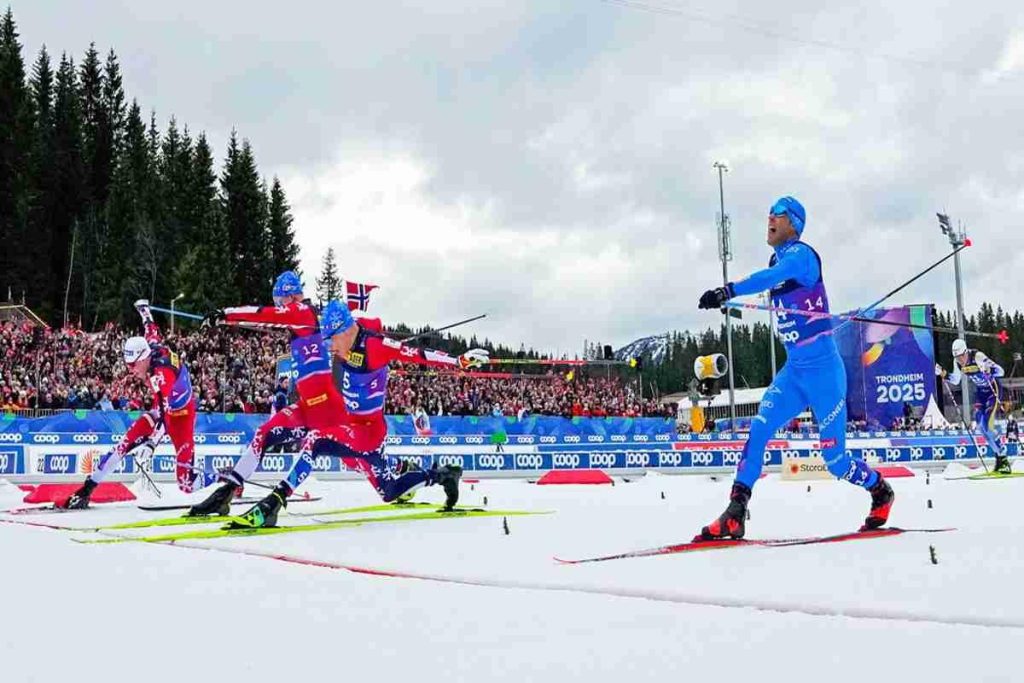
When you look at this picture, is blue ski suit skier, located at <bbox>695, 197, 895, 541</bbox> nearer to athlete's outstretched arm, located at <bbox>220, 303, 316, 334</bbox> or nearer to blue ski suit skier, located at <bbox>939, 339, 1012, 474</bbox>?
athlete's outstretched arm, located at <bbox>220, 303, 316, 334</bbox>

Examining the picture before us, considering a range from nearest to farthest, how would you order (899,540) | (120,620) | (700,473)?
(120,620), (899,540), (700,473)

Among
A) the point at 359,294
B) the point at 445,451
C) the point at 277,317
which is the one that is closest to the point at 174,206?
the point at 359,294

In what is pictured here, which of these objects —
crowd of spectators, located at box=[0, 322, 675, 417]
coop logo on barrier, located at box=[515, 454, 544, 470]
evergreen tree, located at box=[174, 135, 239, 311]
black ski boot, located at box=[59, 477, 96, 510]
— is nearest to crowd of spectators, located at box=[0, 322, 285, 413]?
crowd of spectators, located at box=[0, 322, 675, 417]

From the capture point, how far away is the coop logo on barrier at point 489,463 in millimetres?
22562

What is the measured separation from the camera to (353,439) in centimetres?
952

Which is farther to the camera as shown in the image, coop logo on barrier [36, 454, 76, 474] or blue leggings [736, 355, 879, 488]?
coop logo on barrier [36, 454, 76, 474]

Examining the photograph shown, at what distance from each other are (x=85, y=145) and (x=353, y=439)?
247ft

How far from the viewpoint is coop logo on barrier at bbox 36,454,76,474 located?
18.8 meters

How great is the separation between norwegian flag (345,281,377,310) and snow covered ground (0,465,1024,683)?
19.8 metres

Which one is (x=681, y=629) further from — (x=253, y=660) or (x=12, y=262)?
(x=12, y=262)

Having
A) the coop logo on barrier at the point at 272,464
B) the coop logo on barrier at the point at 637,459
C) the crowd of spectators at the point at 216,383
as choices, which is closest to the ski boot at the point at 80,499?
the coop logo on barrier at the point at 272,464

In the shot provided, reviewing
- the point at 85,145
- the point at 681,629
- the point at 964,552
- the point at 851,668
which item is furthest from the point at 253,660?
the point at 85,145

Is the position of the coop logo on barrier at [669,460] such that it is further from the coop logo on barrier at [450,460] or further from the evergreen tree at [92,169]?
the evergreen tree at [92,169]

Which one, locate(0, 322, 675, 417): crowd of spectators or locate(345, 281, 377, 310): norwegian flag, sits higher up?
locate(345, 281, 377, 310): norwegian flag
